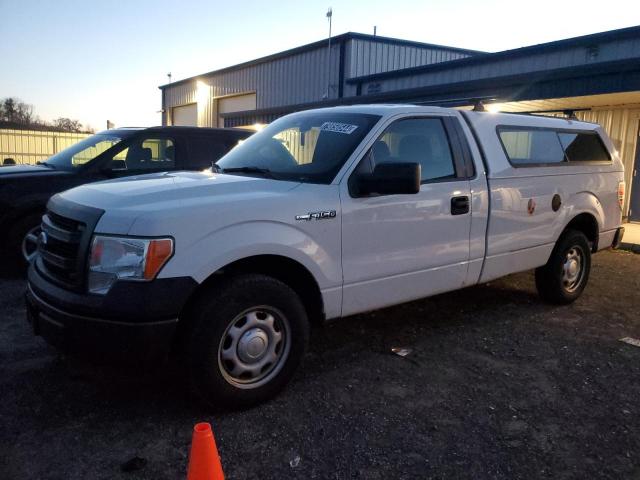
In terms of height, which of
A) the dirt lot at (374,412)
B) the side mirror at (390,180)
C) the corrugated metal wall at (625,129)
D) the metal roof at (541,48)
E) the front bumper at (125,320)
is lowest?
the dirt lot at (374,412)

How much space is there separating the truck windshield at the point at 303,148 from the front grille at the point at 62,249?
1279 millimetres

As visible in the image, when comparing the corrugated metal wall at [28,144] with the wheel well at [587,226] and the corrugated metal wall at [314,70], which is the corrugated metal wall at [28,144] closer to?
the corrugated metal wall at [314,70]

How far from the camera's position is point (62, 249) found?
3.25 metres

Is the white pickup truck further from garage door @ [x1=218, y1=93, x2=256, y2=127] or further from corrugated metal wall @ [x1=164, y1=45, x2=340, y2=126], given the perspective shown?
garage door @ [x1=218, y1=93, x2=256, y2=127]

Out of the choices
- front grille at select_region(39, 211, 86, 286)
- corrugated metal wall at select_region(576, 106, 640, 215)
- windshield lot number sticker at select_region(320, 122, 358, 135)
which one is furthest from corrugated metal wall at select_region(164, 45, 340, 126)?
front grille at select_region(39, 211, 86, 286)

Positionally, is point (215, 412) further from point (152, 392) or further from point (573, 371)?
point (573, 371)

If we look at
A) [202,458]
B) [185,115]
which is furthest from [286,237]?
[185,115]

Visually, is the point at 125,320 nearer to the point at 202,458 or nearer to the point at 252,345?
the point at 252,345

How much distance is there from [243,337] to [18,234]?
4331mm

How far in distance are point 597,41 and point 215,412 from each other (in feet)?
41.1

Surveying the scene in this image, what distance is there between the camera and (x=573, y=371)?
405 centimetres

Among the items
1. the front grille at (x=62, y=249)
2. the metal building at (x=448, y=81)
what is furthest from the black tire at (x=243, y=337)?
the metal building at (x=448, y=81)

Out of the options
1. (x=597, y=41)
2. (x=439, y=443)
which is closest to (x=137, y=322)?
(x=439, y=443)

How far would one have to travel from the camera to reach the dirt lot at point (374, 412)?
9.21 ft
